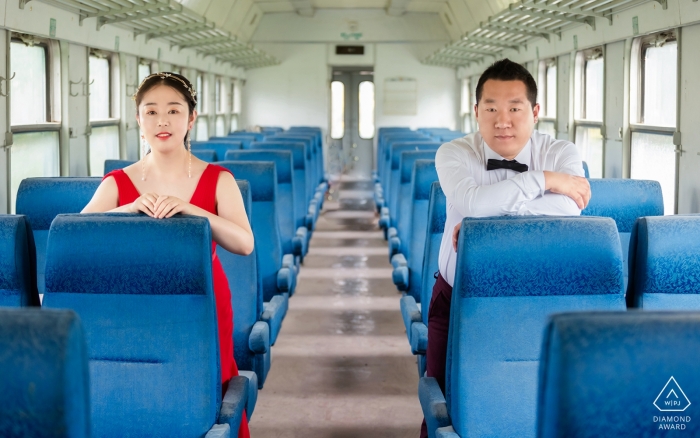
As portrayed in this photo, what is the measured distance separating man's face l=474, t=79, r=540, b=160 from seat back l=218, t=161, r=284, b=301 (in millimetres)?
2178

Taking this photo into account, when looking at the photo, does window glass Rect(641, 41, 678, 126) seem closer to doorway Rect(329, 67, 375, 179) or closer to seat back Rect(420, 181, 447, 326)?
seat back Rect(420, 181, 447, 326)

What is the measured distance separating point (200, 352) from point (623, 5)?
5392 millimetres

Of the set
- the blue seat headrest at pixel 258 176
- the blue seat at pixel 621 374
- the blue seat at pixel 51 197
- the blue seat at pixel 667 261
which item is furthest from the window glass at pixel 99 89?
the blue seat at pixel 621 374

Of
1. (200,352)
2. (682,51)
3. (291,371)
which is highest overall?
(682,51)

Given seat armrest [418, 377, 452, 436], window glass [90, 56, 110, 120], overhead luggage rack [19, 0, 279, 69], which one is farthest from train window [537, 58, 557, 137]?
seat armrest [418, 377, 452, 436]

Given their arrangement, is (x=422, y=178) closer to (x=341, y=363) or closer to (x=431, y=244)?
(x=341, y=363)

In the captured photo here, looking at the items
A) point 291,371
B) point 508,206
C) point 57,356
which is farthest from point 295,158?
point 57,356

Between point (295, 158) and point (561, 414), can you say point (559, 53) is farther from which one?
point (561, 414)

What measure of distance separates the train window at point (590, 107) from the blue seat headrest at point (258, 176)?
392 cm

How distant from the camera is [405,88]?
18.7m

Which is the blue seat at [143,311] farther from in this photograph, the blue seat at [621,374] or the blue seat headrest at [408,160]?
the blue seat headrest at [408,160]

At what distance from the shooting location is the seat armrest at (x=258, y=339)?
344 centimetres

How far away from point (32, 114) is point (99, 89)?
1.87m

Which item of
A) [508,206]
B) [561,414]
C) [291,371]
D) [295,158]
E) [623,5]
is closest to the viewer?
[561,414]
